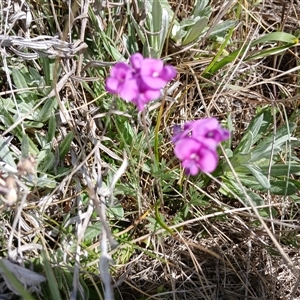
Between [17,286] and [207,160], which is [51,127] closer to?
[17,286]

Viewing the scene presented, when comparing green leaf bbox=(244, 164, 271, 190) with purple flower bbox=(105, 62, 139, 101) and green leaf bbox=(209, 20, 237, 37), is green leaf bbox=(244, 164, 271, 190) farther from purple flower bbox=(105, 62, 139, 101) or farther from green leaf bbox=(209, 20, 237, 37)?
purple flower bbox=(105, 62, 139, 101)

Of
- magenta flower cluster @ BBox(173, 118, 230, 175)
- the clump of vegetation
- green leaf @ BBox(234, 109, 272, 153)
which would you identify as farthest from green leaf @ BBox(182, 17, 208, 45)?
magenta flower cluster @ BBox(173, 118, 230, 175)

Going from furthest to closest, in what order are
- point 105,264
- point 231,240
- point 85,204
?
point 231,240, point 85,204, point 105,264

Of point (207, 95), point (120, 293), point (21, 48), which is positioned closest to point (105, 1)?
point (21, 48)

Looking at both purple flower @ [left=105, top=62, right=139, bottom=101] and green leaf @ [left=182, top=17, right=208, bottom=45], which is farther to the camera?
green leaf @ [left=182, top=17, right=208, bottom=45]

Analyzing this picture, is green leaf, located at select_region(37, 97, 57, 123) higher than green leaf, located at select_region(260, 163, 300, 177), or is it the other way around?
green leaf, located at select_region(37, 97, 57, 123)

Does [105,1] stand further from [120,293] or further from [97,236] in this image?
[120,293]

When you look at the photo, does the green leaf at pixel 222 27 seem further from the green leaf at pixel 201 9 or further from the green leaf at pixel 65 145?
the green leaf at pixel 65 145
